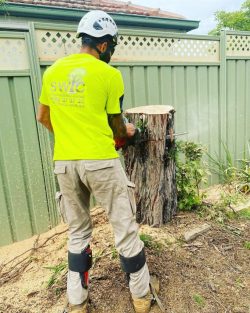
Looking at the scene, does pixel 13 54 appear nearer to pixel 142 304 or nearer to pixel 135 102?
pixel 135 102

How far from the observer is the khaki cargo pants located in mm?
1932

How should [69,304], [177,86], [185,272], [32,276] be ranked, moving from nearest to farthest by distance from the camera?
[69,304] → [185,272] → [32,276] → [177,86]

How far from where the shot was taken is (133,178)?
305cm

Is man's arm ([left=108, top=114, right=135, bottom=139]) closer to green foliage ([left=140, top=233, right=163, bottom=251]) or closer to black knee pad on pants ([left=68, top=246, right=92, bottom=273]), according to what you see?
black knee pad on pants ([left=68, top=246, right=92, bottom=273])

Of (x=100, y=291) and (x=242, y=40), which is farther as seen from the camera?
(x=242, y=40)

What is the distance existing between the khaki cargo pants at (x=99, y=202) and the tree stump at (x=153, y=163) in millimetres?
897

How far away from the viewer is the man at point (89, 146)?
182cm

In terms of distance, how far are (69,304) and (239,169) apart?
3816mm

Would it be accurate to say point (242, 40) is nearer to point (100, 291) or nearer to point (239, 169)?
point (239, 169)

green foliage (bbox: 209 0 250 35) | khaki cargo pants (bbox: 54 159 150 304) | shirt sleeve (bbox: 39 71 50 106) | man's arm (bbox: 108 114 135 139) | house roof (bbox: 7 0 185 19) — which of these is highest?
green foliage (bbox: 209 0 250 35)

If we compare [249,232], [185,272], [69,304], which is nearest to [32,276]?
[69,304]

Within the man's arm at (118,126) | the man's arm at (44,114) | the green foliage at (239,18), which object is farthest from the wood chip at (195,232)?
the green foliage at (239,18)

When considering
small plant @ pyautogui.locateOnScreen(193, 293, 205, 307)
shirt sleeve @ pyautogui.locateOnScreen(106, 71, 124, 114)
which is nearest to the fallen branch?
small plant @ pyautogui.locateOnScreen(193, 293, 205, 307)

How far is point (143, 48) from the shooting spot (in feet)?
12.6
